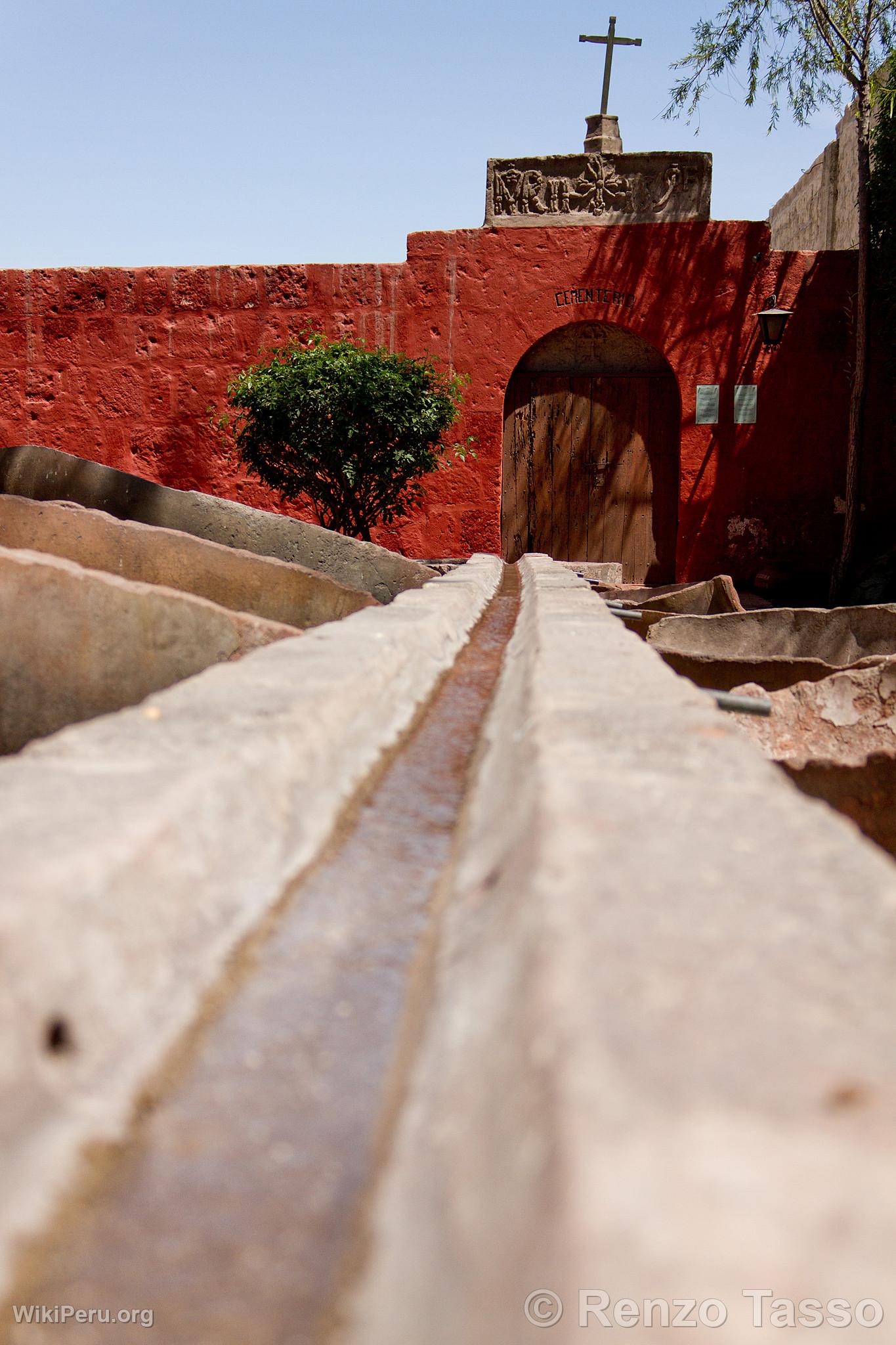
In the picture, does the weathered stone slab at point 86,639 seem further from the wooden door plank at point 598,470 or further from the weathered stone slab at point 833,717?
the wooden door plank at point 598,470

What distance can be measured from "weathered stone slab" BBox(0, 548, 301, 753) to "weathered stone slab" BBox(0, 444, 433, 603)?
236 cm

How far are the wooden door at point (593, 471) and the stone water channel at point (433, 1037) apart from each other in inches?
322

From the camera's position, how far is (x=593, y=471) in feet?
30.6

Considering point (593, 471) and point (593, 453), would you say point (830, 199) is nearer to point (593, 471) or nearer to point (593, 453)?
point (593, 453)

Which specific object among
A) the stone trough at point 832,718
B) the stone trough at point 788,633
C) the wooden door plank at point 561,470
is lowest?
the stone trough at point 832,718

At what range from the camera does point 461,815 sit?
1333 mm

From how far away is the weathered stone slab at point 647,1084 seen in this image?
1.48ft

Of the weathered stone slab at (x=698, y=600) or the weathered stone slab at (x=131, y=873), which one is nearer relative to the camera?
the weathered stone slab at (x=131, y=873)

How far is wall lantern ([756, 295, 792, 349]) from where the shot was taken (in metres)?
8.58

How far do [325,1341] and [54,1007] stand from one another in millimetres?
289

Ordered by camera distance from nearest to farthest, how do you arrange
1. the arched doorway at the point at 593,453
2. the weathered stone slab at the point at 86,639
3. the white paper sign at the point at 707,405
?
the weathered stone slab at the point at 86,639 → the white paper sign at the point at 707,405 → the arched doorway at the point at 593,453

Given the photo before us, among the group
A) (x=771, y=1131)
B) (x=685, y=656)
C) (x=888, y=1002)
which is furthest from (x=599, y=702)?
(x=685, y=656)

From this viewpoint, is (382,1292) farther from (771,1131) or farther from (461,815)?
(461,815)

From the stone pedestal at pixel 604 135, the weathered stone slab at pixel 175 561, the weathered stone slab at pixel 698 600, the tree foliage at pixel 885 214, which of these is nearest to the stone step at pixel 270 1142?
the weathered stone slab at pixel 175 561
